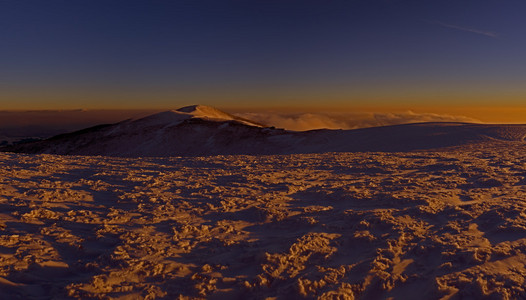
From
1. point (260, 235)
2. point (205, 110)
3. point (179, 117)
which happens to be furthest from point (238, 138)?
point (260, 235)

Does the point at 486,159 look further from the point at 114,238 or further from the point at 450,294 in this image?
the point at 114,238

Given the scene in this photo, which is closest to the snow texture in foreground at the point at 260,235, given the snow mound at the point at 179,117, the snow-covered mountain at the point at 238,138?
the snow-covered mountain at the point at 238,138

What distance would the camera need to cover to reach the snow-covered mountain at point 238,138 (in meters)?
19.3

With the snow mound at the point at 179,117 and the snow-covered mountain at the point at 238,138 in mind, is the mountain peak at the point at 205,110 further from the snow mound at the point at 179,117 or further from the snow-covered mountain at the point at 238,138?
the snow-covered mountain at the point at 238,138

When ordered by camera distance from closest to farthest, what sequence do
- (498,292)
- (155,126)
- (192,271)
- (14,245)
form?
(498,292) < (192,271) < (14,245) < (155,126)

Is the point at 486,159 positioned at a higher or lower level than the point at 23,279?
higher

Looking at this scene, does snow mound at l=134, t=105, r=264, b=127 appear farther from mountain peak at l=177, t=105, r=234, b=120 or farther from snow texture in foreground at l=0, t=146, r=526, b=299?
snow texture in foreground at l=0, t=146, r=526, b=299

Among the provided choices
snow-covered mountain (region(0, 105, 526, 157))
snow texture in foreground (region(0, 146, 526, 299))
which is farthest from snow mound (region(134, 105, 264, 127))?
snow texture in foreground (region(0, 146, 526, 299))

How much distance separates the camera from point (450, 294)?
143 inches

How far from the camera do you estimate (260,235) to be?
5.28m

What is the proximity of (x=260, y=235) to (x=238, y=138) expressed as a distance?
22082 millimetres

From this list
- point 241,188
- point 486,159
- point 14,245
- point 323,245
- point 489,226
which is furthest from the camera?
point 486,159

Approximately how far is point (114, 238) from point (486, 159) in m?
12.0

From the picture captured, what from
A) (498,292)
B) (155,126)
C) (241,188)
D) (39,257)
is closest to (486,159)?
(241,188)
